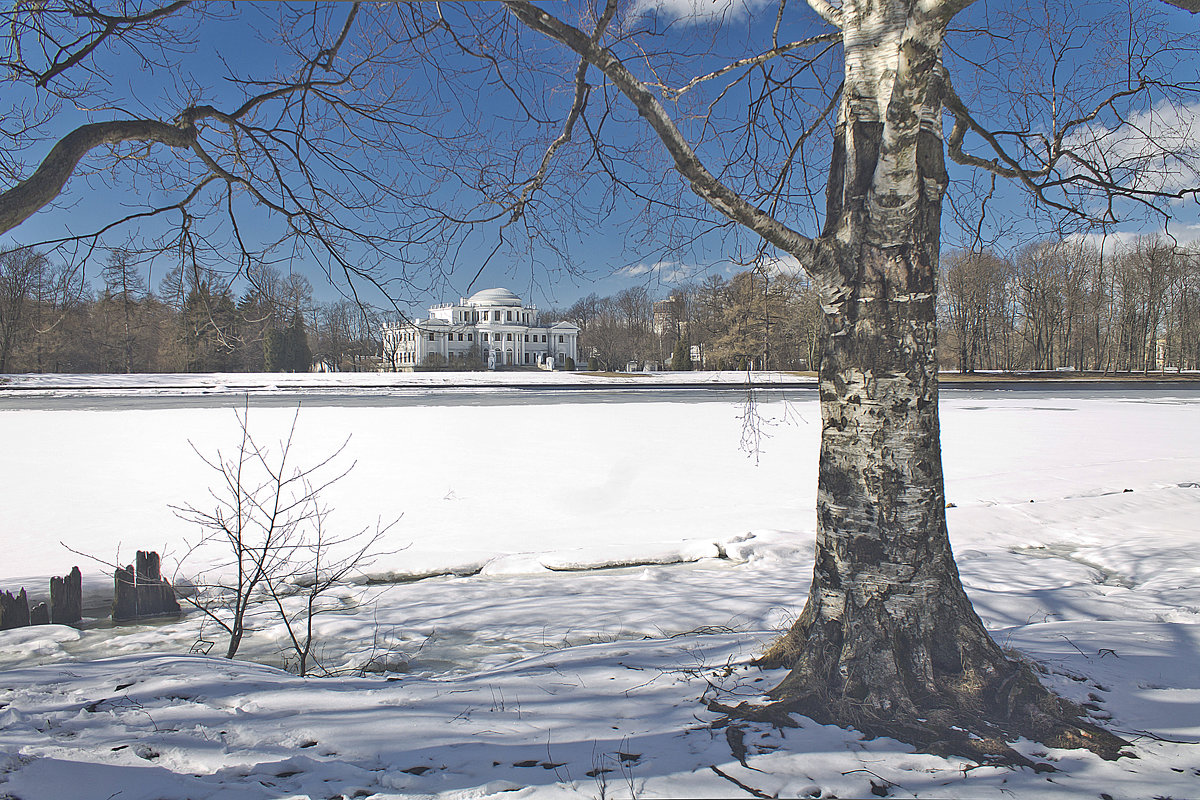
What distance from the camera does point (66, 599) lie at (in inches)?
212

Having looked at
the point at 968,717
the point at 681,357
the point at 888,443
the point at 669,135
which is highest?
the point at 681,357

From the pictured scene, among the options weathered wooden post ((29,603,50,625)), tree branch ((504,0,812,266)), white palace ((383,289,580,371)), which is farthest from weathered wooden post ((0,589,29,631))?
white palace ((383,289,580,371))

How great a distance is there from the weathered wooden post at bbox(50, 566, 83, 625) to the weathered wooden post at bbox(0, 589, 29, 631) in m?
0.20

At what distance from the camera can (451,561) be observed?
283 inches

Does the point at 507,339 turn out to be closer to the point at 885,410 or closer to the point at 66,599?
the point at 66,599

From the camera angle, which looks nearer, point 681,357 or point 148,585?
point 148,585

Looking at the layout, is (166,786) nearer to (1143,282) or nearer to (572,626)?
(572,626)

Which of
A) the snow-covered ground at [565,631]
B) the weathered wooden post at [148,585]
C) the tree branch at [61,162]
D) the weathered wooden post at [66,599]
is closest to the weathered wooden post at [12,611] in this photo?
the weathered wooden post at [66,599]

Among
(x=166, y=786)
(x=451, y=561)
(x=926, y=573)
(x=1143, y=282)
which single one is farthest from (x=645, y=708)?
(x=1143, y=282)

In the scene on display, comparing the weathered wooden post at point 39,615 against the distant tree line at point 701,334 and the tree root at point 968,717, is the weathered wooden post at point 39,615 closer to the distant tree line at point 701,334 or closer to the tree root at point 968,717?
the tree root at point 968,717

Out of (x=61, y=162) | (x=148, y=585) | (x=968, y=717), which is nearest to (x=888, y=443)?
(x=968, y=717)

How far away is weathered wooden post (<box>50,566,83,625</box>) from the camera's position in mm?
5332

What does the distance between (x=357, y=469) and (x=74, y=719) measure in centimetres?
992

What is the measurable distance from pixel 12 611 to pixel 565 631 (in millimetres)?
4787
